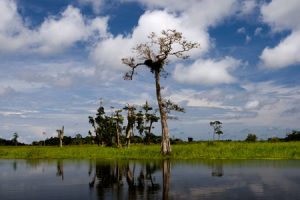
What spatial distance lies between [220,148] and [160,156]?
728cm

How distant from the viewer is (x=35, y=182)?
2562 centimetres

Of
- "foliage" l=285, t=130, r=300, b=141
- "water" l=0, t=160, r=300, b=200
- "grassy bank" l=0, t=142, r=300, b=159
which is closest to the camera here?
"water" l=0, t=160, r=300, b=200

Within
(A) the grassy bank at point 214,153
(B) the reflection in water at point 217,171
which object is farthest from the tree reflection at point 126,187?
(A) the grassy bank at point 214,153

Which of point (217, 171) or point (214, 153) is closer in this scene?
point (217, 171)

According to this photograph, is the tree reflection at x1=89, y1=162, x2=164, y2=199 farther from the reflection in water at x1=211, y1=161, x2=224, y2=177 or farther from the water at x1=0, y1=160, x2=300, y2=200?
the reflection in water at x1=211, y1=161, x2=224, y2=177

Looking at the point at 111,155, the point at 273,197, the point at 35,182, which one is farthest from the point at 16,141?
the point at 273,197

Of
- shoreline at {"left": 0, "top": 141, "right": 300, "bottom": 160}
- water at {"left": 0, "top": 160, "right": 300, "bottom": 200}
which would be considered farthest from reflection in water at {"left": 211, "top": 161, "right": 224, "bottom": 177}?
shoreline at {"left": 0, "top": 141, "right": 300, "bottom": 160}

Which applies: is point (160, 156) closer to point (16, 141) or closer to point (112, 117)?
point (112, 117)

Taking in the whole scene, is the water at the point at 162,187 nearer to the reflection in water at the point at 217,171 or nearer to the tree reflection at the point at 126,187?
the tree reflection at the point at 126,187

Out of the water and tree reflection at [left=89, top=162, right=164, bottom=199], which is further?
tree reflection at [left=89, top=162, right=164, bottom=199]

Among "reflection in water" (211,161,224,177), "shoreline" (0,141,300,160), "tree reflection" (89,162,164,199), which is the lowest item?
"tree reflection" (89,162,164,199)

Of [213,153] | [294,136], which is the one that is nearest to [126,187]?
[213,153]

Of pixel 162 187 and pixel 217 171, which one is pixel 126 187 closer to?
pixel 162 187

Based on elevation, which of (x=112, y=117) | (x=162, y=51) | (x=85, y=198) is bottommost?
(x=85, y=198)
